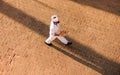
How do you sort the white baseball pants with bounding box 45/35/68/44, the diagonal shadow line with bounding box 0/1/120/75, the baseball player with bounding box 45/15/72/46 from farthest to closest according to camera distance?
the white baseball pants with bounding box 45/35/68/44, the diagonal shadow line with bounding box 0/1/120/75, the baseball player with bounding box 45/15/72/46

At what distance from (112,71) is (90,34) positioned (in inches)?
62.2

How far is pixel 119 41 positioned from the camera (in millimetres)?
9367

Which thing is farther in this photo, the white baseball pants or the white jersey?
the white baseball pants

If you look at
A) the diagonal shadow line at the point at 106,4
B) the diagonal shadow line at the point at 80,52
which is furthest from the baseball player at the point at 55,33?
the diagonal shadow line at the point at 106,4

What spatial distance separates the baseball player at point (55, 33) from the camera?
27.5ft

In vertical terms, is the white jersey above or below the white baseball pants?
above

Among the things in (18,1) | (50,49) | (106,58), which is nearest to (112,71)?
(106,58)

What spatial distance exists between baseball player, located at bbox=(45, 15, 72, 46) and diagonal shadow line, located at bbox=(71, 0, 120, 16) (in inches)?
81.8

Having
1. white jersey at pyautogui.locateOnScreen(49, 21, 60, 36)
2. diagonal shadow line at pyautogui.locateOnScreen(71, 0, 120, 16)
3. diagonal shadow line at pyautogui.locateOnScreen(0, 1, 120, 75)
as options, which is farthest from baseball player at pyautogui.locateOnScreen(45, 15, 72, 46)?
diagonal shadow line at pyautogui.locateOnScreen(71, 0, 120, 16)

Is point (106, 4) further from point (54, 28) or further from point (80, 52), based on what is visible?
point (54, 28)

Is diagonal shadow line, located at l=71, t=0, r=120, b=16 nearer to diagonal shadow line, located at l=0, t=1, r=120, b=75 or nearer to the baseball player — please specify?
diagonal shadow line, located at l=0, t=1, r=120, b=75

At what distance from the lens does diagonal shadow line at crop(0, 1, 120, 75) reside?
28.4 ft

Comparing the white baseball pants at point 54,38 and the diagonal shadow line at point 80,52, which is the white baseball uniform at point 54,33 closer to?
the white baseball pants at point 54,38

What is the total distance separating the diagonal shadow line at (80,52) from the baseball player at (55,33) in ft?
0.90
